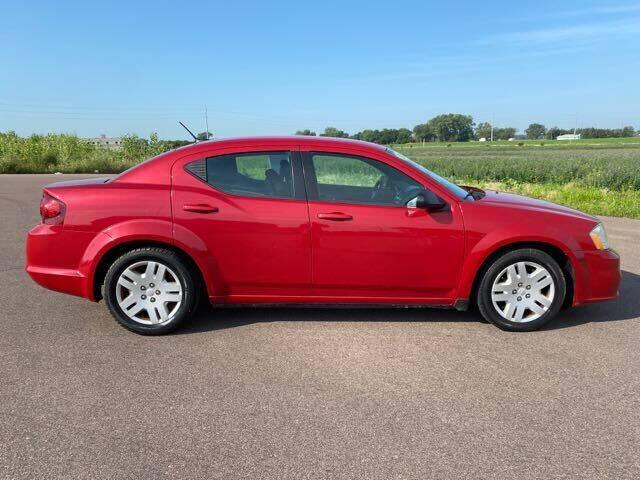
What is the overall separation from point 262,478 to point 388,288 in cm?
213

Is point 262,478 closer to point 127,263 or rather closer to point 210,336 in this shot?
point 210,336

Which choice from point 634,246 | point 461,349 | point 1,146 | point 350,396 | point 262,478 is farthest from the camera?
point 1,146

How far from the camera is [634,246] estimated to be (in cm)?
780

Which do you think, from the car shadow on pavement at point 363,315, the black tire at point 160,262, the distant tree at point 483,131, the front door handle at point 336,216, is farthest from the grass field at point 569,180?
the distant tree at point 483,131

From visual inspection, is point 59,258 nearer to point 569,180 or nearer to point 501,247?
point 501,247

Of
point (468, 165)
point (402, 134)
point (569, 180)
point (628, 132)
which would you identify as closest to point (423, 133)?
point (402, 134)

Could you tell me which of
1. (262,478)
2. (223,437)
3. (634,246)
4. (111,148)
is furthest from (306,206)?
(111,148)

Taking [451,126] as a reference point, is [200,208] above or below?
below

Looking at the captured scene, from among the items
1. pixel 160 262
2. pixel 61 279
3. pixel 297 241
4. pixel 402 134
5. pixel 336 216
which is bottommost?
pixel 61 279

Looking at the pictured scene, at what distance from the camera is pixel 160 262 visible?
412 centimetres

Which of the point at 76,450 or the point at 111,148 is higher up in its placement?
the point at 111,148

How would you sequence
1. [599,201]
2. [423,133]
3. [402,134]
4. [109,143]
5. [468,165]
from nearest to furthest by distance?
1. [599,201]
2. [468,165]
3. [109,143]
4. [402,134]
5. [423,133]

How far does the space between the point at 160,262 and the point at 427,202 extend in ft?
7.16

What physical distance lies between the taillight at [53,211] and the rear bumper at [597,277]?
4.23 meters
